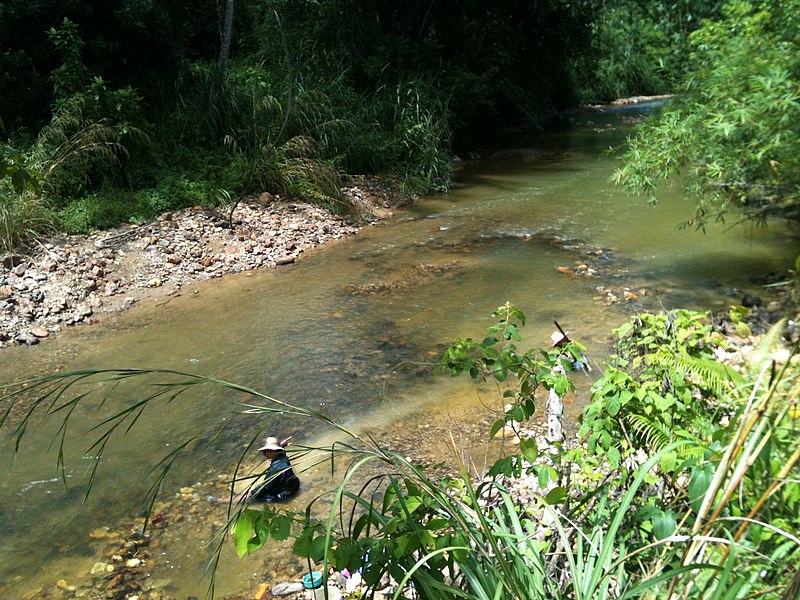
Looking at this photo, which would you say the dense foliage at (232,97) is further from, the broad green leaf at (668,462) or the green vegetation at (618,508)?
the broad green leaf at (668,462)

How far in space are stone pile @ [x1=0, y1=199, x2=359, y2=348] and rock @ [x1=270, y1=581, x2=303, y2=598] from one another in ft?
14.4

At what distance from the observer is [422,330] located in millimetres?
6148

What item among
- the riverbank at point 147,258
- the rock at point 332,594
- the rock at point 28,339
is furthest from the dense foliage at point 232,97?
the rock at point 332,594

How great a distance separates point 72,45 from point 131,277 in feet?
10.7

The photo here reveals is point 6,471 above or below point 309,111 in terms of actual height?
below

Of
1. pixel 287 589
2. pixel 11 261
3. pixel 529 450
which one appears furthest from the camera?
pixel 11 261

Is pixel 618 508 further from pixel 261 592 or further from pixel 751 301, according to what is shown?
pixel 751 301

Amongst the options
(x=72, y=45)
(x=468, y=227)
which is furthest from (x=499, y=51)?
(x=72, y=45)

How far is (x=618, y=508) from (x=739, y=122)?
4409mm

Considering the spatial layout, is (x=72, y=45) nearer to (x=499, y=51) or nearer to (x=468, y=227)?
(x=468, y=227)

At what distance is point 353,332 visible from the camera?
6.18 m

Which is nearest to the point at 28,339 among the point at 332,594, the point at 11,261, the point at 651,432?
the point at 11,261

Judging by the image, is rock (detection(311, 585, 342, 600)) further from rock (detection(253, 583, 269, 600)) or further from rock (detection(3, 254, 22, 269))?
rock (detection(3, 254, 22, 269))

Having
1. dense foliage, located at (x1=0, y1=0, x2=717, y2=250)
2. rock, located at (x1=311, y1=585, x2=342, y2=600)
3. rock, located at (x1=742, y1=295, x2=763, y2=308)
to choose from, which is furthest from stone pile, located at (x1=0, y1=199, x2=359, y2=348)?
rock, located at (x1=742, y1=295, x2=763, y2=308)
